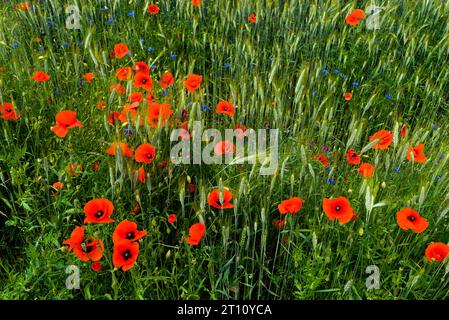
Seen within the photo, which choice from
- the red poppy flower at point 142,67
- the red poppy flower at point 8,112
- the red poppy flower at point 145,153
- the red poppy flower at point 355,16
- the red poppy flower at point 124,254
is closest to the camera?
the red poppy flower at point 124,254

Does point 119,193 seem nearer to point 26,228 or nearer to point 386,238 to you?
point 26,228

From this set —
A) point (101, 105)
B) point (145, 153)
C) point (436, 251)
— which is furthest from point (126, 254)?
point (436, 251)

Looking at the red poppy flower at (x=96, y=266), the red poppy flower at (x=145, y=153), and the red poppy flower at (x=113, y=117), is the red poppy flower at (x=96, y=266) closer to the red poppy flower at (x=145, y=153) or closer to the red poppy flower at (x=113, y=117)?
Answer: the red poppy flower at (x=145, y=153)

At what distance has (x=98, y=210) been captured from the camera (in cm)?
144

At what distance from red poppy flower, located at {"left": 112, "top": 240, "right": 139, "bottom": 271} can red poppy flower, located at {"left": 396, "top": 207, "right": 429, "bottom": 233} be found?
79 centimetres

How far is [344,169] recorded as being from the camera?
2.00m

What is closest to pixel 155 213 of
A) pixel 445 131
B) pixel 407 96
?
pixel 445 131

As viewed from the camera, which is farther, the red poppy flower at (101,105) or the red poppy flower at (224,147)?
the red poppy flower at (101,105)

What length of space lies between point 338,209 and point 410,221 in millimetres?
220

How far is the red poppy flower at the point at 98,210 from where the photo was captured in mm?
1390

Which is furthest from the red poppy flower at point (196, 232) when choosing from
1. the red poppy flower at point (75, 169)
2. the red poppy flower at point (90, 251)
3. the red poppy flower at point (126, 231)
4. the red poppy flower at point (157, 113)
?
the red poppy flower at point (75, 169)

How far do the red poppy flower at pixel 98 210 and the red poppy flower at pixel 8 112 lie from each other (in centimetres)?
57

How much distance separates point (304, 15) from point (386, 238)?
1.55 m

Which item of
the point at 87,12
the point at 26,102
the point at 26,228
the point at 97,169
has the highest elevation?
the point at 87,12
